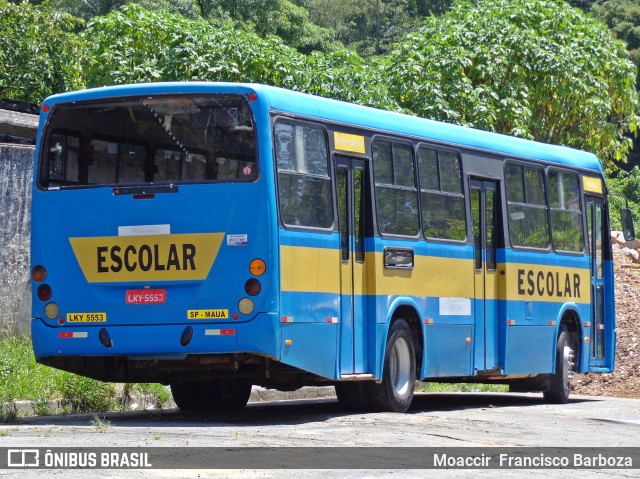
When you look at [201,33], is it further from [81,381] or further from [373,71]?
[81,381]

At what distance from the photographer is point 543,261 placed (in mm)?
17203

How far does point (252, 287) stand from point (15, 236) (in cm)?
507

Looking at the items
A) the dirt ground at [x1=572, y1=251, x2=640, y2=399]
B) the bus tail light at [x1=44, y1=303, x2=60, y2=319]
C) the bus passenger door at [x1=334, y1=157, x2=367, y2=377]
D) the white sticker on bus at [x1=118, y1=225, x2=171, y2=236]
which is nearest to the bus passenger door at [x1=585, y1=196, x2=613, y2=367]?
the dirt ground at [x1=572, y1=251, x2=640, y2=399]

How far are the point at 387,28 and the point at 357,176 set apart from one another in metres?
55.8

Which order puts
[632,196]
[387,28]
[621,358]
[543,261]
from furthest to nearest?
[387,28] → [632,196] → [621,358] → [543,261]

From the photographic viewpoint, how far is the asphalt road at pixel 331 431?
9.08 meters

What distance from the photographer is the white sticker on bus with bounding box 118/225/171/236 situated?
12.3 meters

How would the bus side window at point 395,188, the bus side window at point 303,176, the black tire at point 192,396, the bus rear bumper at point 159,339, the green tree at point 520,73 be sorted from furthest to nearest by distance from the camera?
the green tree at point 520,73 < the black tire at point 192,396 < the bus side window at point 395,188 < the bus side window at point 303,176 < the bus rear bumper at point 159,339

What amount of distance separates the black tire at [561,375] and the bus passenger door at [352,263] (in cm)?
496

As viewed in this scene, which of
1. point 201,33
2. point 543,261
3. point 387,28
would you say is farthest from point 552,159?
point 387,28

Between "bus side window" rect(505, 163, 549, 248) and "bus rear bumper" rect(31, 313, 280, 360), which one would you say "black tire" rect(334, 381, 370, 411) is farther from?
"bus side window" rect(505, 163, 549, 248)

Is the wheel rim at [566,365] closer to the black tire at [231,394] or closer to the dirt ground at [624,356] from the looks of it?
the dirt ground at [624,356]

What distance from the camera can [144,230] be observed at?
12336mm

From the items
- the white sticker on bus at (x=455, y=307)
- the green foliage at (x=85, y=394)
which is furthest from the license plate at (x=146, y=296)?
the white sticker on bus at (x=455, y=307)
